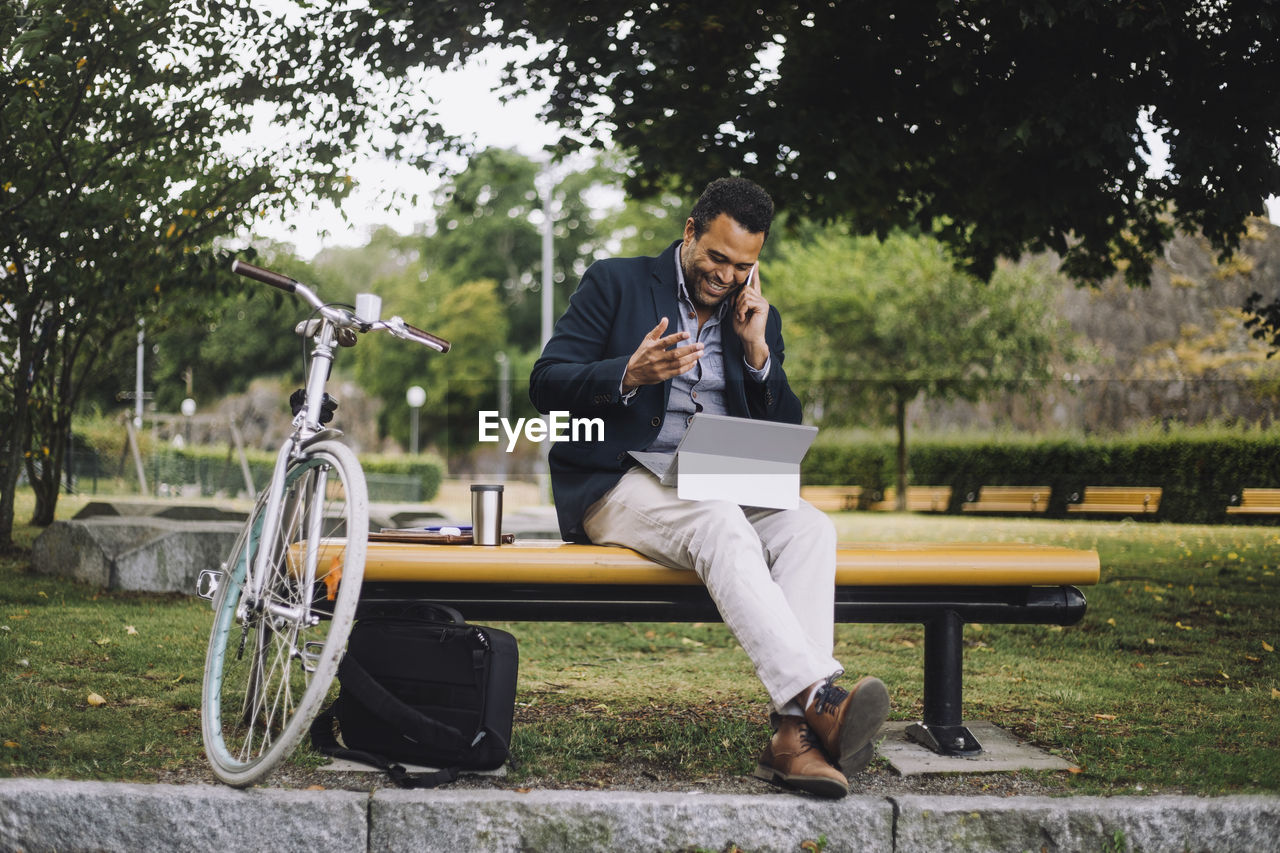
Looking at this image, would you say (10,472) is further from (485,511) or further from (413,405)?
(413,405)

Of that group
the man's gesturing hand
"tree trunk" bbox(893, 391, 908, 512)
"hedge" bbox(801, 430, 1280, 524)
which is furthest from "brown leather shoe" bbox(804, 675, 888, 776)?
"tree trunk" bbox(893, 391, 908, 512)

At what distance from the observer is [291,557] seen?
10.0 feet

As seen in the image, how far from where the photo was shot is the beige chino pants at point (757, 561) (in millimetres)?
2900

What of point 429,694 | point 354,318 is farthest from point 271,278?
point 429,694

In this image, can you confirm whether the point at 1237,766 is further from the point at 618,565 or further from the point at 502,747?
the point at 502,747

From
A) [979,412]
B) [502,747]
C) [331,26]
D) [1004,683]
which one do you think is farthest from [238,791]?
[979,412]

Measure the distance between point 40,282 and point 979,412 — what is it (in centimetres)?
2343

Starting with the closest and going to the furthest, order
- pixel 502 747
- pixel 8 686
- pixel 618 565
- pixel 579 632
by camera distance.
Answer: pixel 502 747
pixel 618 565
pixel 8 686
pixel 579 632

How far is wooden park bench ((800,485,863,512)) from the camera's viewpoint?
2514cm

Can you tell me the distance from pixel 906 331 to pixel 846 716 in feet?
76.0

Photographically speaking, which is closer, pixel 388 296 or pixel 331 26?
pixel 331 26

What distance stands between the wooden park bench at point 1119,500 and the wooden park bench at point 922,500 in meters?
4.03

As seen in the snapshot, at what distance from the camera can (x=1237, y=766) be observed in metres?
3.31

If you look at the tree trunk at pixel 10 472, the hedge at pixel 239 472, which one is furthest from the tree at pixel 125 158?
the hedge at pixel 239 472
